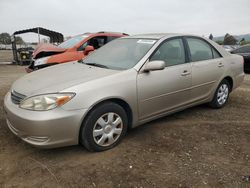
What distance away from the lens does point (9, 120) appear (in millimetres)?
3051

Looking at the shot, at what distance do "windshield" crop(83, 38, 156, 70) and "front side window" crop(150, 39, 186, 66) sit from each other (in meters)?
0.17

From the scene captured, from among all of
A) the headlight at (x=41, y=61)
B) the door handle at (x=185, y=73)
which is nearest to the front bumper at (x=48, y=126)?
the door handle at (x=185, y=73)

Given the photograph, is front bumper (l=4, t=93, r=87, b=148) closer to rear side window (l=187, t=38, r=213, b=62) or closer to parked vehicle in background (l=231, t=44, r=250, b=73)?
rear side window (l=187, t=38, r=213, b=62)

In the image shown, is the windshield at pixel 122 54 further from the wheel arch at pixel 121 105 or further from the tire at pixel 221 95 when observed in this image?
the tire at pixel 221 95

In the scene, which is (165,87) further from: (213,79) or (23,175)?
(23,175)

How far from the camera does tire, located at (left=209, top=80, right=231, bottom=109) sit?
4.73m

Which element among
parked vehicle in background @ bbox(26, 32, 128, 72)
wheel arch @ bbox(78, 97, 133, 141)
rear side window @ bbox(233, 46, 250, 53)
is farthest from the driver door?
rear side window @ bbox(233, 46, 250, 53)

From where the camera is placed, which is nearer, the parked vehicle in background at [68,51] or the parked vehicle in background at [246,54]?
the parked vehicle in background at [68,51]

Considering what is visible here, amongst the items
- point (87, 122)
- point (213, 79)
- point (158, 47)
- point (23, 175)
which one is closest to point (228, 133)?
point (213, 79)

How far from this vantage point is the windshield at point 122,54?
3530 millimetres

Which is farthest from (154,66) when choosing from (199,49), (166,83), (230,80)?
(230,80)

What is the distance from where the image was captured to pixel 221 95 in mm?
4852

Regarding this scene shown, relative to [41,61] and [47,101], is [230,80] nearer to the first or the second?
[47,101]

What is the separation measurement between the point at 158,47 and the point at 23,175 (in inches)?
96.6
